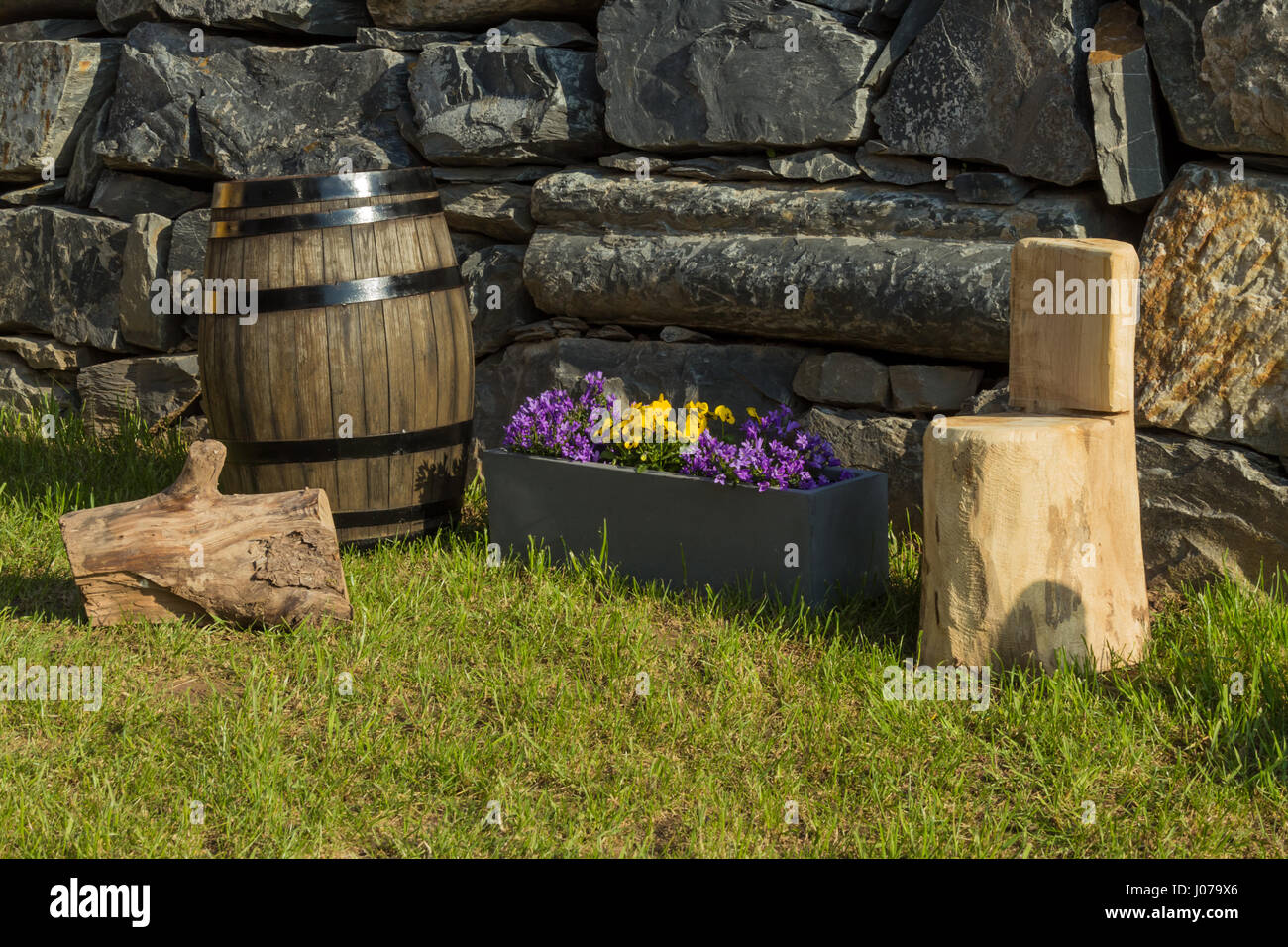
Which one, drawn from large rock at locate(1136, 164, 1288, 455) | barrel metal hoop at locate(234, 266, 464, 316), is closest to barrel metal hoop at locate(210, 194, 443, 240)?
barrel metal hoop at locate(234, 266, 464, 316)

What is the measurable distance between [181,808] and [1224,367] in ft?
8.59

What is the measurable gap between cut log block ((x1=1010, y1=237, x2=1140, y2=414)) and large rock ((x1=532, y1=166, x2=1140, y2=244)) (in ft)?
1.48

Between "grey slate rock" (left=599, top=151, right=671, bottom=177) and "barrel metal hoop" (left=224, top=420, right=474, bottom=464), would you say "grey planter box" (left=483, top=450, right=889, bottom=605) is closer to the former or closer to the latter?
"barrel metal hoop" (left=224, top=420, right=474, bottom=464)

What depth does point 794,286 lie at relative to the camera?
3736 mm

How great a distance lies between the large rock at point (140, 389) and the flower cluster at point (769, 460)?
2283 mm

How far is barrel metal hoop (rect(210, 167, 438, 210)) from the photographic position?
361cm

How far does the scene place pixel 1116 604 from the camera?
117 inches

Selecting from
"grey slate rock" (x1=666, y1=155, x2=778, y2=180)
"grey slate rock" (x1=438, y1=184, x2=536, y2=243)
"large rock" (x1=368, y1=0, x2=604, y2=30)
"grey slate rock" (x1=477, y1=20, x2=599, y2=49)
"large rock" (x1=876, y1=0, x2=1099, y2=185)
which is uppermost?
"large rock" (x1=368, y1=0, x2=604, y2=30)

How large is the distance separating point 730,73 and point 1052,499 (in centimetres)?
171

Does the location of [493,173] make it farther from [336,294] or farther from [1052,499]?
[1052,499]

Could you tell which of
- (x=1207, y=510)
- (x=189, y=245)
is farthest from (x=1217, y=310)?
(x=189, y=245)

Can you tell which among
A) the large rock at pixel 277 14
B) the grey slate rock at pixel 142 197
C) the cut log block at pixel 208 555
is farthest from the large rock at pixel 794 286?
the grey slate rock at pixel 142 197

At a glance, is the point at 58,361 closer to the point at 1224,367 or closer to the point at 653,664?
the point at 653,664

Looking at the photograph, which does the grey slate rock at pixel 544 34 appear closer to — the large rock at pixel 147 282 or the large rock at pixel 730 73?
the large rock at pixel 730 73
